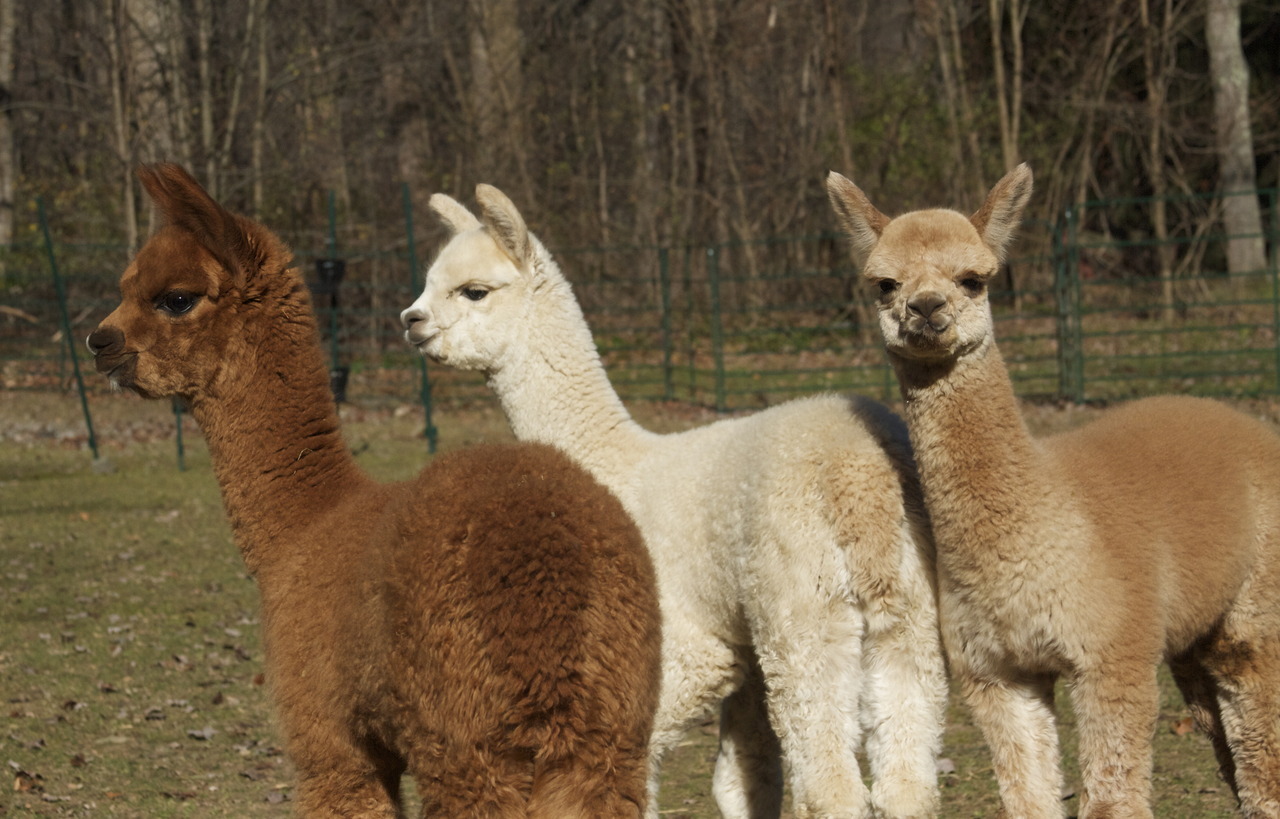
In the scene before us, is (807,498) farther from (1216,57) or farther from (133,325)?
(1216,57)

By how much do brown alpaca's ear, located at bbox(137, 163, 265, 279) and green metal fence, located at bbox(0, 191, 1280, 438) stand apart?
1069 cm

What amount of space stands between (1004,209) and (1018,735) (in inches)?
60.1

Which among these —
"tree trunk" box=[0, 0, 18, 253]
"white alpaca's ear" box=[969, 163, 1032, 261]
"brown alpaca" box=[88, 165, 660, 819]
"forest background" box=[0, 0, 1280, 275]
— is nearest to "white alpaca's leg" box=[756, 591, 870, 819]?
"brown alpaca" box=[88, 165, 660, 819]

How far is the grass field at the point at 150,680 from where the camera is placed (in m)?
5.37

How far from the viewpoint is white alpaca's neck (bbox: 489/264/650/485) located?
474cm

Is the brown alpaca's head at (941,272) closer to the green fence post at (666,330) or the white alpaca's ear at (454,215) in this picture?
the white alpaca's ear at (454,215)

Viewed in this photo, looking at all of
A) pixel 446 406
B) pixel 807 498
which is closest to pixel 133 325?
pixel 807 498

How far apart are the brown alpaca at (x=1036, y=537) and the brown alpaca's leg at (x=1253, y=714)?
21cm

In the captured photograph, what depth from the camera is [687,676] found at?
4.12 metres

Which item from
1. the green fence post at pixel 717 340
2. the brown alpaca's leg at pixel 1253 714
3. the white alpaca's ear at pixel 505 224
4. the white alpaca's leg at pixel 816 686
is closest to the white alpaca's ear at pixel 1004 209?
the white alpaca's leg at pixel 816 686

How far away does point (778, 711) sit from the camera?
3.84 meters

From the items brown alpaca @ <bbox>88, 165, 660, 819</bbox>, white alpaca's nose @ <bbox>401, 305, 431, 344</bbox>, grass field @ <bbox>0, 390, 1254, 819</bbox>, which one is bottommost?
grass field @ <bbox>0, 390, 1254, 819</bbox>

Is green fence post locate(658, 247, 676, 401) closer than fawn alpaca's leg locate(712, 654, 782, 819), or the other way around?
fawn alpaca's leg locate(712, 654, 782, 819)

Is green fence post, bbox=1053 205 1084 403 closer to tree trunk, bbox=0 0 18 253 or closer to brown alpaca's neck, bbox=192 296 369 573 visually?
brown alpaca's neck, bbox=192 296 369 573
